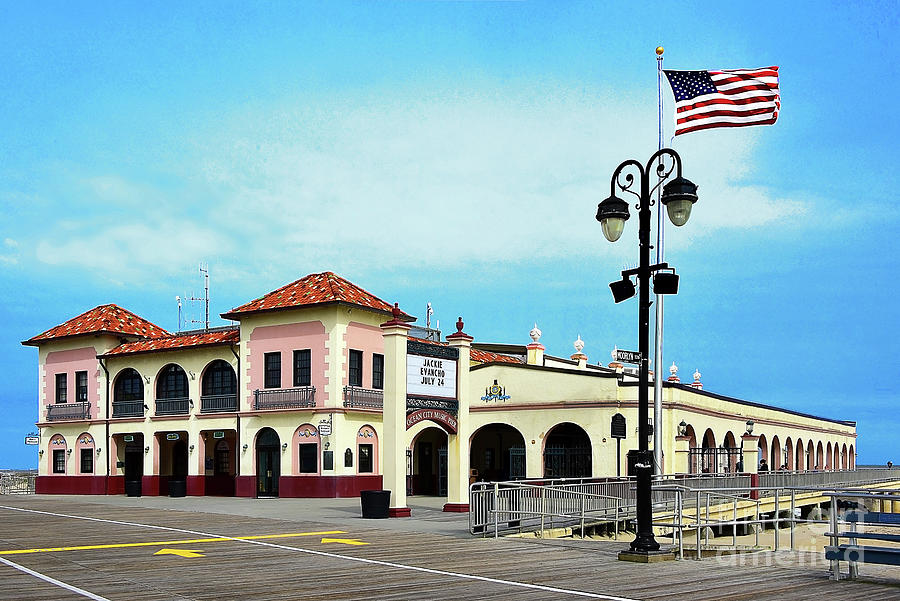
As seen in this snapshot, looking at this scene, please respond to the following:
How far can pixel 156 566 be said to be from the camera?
1397 cm

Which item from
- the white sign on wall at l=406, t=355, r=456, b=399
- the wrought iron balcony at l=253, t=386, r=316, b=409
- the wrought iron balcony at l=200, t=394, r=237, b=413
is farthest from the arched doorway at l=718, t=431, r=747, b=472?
the wrought iron balcony at l=200, t=394, r=237, b=413

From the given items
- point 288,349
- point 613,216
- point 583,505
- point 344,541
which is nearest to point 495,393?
point 288,349

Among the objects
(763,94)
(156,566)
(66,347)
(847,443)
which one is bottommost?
(847,443)

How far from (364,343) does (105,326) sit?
14984 millimetres

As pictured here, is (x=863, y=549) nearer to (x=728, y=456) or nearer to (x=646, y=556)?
(x=646, y=556)

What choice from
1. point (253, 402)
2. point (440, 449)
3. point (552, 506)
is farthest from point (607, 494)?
point (253, 402)

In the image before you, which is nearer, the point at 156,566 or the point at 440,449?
the point at 156,566

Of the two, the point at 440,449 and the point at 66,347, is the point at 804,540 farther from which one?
the point at 66,347

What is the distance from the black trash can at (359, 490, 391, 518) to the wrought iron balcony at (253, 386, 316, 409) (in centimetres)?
1394

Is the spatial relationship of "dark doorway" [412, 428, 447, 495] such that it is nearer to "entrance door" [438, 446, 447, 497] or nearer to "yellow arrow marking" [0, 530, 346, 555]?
"entrance door" [438, 446, 447, 497]

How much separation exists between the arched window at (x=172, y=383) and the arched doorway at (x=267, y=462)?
5398 mm

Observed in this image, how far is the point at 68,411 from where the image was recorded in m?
46.9

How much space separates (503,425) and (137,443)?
18.4 m

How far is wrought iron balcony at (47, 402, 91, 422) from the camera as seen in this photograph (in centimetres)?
4638
